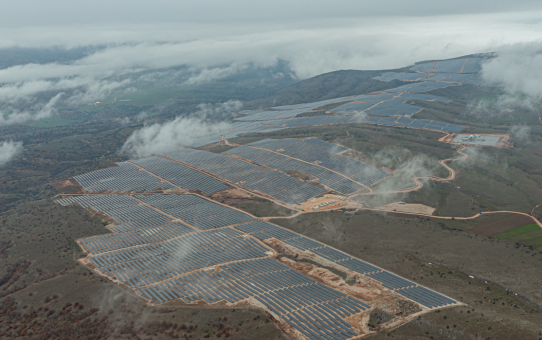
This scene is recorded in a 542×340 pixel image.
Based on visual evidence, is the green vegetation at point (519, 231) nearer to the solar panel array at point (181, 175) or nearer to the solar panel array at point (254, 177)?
the solar panel array at point (254, 177)

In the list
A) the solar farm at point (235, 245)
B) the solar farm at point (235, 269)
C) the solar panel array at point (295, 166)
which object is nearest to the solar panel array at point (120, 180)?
the solar farm at point (235, 245)

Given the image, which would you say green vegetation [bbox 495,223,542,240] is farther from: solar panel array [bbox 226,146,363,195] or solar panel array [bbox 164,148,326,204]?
solar panel array [bbox 164,148,326,204]

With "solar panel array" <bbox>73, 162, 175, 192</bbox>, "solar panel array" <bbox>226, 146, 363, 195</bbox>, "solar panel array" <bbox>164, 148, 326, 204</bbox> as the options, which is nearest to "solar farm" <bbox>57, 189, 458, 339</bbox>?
"solar panel array" <bbox>164, 148, 326, 204</bbox>

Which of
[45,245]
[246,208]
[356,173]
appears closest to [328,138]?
[356,173]

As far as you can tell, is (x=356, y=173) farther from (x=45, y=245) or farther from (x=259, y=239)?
(x=45, y=245)

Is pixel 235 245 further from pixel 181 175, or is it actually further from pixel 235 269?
pixel 181 175
